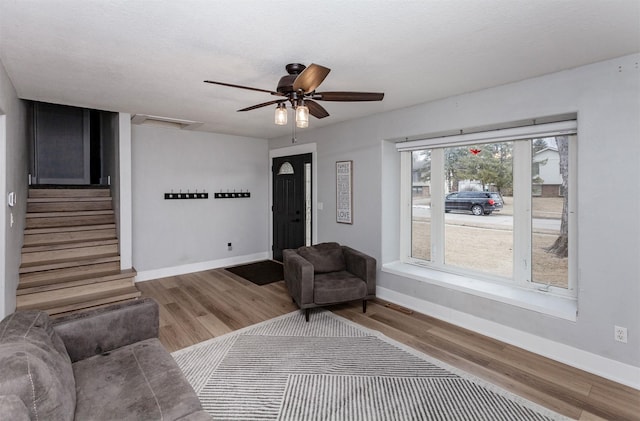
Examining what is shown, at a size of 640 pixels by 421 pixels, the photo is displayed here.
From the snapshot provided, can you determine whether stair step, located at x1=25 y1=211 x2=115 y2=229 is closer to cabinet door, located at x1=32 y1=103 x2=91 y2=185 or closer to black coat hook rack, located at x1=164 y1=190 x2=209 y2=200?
black coat hook rack, located at x1=164 y1=190 x2=209 y2=200

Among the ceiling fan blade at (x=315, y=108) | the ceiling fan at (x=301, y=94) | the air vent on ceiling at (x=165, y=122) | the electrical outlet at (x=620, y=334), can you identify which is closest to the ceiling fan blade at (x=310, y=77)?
the ceiling fan at (x=301, y=94)

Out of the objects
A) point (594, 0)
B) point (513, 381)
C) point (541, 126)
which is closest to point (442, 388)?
point (513, 381)

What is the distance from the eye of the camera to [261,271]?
5250mm

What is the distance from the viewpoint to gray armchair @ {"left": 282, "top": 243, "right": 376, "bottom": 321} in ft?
10.9

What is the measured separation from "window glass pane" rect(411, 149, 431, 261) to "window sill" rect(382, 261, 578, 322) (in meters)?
0.26

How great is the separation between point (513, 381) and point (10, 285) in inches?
166

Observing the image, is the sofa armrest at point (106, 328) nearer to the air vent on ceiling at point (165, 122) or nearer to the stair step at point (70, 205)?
the air vent on ceiling at point (165, 122)

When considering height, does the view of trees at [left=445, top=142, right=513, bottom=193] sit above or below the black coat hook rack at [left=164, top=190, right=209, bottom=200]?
above

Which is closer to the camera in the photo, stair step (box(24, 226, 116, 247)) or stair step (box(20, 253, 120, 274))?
stair step (box(20, 253, 120, 274))

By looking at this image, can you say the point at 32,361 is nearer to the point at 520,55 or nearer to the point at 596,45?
A: the point at 520,55

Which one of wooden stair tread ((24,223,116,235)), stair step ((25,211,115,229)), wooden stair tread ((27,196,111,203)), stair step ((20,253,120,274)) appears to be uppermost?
wooden stair tread ((27,196,111,203))

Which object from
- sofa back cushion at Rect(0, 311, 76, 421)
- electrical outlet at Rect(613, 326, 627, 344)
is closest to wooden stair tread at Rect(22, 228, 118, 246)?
sofa back cushion at Rect(0, 311, 76, 421)

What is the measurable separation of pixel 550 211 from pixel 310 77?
254 centimetres

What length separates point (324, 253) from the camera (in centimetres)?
389
